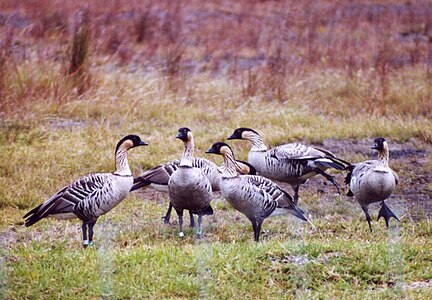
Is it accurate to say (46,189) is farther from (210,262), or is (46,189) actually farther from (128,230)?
(210,262)

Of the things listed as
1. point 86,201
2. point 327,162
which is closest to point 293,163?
point 327,162

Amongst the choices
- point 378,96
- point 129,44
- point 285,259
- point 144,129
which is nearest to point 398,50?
point 378,96

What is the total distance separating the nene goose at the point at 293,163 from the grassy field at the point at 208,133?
0.34 metres

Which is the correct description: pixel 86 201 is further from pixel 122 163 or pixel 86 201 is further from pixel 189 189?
pixel 189 189

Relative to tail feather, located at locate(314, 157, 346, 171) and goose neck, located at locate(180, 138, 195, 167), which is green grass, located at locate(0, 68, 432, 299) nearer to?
tail feather, located at locate(314, 157, 346, 171)

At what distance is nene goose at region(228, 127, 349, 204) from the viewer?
880cm

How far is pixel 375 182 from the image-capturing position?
298 inches

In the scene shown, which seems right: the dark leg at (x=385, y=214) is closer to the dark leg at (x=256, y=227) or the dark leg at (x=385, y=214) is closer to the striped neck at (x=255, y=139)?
the dark leg at (x=256, y=227)

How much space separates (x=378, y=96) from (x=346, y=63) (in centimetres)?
237

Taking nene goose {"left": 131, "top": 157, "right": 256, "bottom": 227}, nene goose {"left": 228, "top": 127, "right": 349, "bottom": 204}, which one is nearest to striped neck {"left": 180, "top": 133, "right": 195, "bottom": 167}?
nene goose {"left": 131, "top": 157, "right": 256, "bottom": 227}

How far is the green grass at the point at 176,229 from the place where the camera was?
19.3 feet

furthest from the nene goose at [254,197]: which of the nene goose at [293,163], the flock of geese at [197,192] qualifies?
the nene goose at [293,163]

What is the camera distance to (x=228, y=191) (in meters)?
7.42

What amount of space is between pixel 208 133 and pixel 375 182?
4.33 meters
